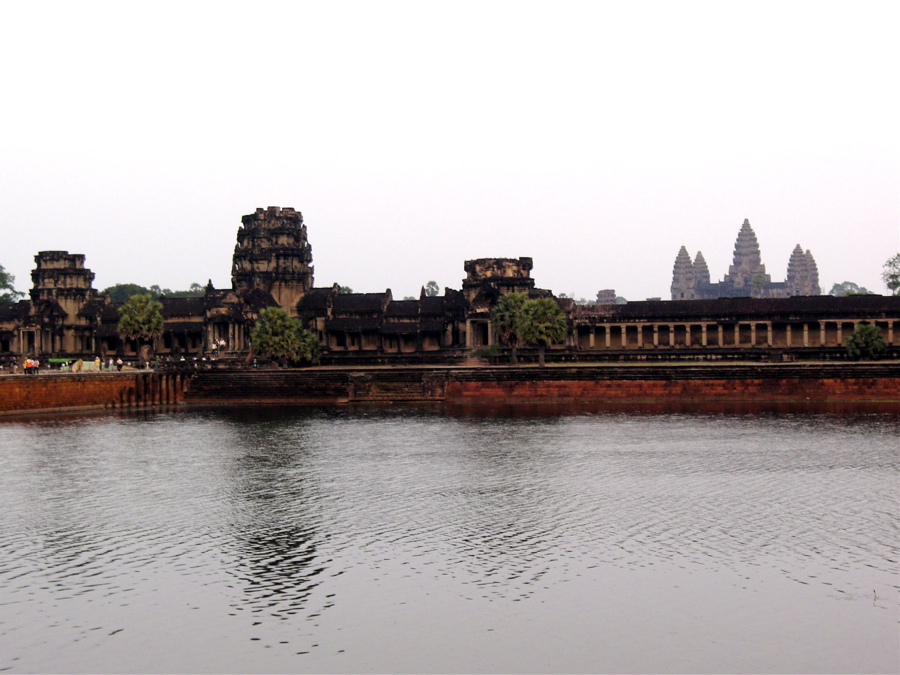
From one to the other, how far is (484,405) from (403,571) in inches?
1770

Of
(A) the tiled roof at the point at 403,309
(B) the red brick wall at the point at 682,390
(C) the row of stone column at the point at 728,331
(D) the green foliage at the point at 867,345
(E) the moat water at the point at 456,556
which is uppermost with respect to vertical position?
(A) the tiled roof at the point at 403,309

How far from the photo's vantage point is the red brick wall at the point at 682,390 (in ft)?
217

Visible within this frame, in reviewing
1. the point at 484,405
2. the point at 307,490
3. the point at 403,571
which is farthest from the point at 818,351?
the point at 403,571

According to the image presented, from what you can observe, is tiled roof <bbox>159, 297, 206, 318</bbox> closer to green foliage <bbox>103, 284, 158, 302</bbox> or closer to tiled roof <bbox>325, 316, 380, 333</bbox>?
tiled roof <bbox>325, 316, 380, 333</bbox>

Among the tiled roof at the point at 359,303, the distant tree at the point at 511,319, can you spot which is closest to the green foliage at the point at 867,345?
the distant tree at the point at 511,319

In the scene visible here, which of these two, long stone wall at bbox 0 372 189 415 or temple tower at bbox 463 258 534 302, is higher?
temple tower at bbox 463 258 534 302

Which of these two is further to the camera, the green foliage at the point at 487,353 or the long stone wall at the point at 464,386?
the green foliage at the point at 487,353

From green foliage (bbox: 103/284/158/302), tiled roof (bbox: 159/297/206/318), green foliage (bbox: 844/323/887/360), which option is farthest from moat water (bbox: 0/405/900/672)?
green foliage (bbox: 103/284/158/302)

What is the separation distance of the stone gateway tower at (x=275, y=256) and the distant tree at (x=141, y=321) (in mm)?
13047

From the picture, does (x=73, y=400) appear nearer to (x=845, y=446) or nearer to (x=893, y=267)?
(x=845, y=446)

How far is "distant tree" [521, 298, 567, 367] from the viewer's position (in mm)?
77750

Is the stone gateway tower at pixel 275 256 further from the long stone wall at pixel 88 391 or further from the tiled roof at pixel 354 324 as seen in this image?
the long stone wall at pixel 88 391

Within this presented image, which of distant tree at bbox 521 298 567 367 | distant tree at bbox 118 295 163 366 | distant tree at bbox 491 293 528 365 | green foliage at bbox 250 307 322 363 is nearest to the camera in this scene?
distant tree at bbox 521 298 567 367

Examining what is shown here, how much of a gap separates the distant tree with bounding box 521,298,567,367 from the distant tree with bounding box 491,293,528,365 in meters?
0.55
